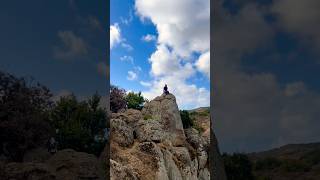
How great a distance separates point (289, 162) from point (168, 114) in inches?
626

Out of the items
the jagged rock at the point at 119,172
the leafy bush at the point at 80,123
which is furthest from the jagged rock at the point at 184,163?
the leafy bush at the point at 80,123

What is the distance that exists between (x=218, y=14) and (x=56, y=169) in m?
5.53

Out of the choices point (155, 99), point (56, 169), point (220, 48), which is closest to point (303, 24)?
point (220, 48)

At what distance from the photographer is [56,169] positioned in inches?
471

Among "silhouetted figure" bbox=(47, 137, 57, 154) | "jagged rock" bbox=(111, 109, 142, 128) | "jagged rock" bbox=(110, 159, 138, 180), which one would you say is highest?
"jagged rock" bbox=(111, 109, 142, 128)

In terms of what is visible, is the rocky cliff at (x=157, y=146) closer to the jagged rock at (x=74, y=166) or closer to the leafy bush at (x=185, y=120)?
the leafy bush at (x=185, y=120)

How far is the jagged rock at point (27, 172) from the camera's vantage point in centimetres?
1141

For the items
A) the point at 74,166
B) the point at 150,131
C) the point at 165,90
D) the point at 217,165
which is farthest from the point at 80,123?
the point at 165,90

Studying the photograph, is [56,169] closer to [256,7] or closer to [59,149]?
[59,149]

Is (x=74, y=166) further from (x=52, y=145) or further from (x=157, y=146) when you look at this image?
(x=157, y=146)

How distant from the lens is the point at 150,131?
74.9ft

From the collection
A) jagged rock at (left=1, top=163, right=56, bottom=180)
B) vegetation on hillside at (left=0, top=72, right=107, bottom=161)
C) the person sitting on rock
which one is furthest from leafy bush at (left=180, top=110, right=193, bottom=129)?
jagged rock at (left=1, top=163, right=56, bottom=180)

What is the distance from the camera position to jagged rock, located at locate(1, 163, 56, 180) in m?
11.4

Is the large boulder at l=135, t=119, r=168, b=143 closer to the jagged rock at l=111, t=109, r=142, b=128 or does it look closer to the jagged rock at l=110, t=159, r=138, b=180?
the jagged rock at l=111, t=109, r=142, b=128
